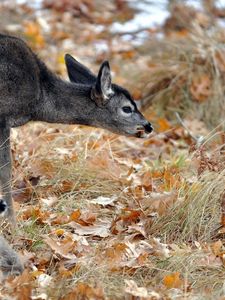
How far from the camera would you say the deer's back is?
27.6 feet

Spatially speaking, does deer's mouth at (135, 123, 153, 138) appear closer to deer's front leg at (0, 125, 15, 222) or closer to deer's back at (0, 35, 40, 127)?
deer's back at (0, 35, 40, 127)

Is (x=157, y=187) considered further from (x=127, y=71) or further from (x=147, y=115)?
(x=127, y=71)

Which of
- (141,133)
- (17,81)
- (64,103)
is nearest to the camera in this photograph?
(17,81)

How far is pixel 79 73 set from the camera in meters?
9.40

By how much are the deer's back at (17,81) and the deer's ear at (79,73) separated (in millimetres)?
675

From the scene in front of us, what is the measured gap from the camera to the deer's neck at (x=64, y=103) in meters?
8.88

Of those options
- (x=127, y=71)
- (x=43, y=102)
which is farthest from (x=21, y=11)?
(x=43, y=102)

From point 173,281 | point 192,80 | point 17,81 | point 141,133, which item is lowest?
point 192,80

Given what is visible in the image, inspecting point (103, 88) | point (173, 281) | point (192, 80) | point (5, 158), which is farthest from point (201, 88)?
point (173, 281)

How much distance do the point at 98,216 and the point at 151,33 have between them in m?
8.19

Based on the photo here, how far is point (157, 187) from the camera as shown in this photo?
892 cm

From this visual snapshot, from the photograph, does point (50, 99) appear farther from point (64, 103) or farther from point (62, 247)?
point (62, 247)

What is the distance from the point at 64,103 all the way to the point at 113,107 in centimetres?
45

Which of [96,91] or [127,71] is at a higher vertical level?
[96,91]
